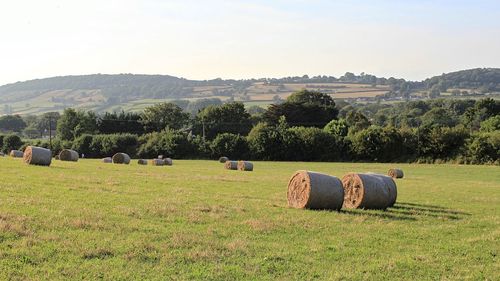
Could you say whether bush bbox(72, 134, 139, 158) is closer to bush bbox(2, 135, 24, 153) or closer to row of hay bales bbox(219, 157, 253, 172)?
bush bbox(2, 135, 24, 153)

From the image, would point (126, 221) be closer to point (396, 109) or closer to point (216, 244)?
point (216, 244)

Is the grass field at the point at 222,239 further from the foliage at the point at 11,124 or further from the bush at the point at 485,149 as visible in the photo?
the foliage at the point at 11,124

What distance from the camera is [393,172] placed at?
48031mm

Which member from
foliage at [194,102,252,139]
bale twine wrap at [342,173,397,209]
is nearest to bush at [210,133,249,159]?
foliage at [194,102,252,139]

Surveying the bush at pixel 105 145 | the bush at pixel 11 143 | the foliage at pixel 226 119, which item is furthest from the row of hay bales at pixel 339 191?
the foliage at pixel 226 119

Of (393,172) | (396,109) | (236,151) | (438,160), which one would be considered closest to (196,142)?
(236,151)

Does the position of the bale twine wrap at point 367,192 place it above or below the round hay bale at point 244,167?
above

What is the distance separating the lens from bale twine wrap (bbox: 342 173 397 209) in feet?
70.1

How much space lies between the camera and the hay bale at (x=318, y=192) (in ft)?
65.5

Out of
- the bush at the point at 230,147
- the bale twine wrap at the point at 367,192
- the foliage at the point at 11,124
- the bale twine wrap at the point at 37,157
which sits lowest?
the foliage at the point at 11,124

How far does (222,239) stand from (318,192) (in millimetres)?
7009

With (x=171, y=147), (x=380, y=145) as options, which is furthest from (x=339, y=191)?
(x=171, y=147)

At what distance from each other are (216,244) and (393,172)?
3727 centimetres

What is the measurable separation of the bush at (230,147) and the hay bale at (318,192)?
71.0 m
